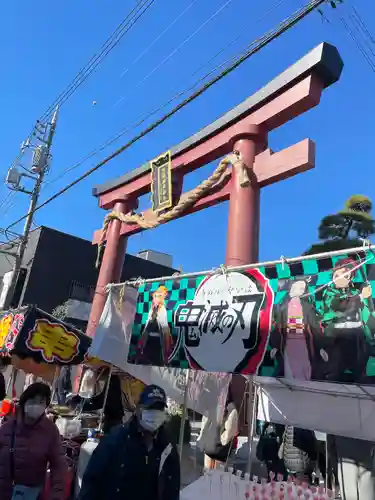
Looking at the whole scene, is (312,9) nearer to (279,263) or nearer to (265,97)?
(265,97)

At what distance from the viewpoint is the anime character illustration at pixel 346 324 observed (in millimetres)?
3725

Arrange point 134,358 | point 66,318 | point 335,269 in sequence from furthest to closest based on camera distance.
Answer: point 66,318 → point 134,358 → point 335,269

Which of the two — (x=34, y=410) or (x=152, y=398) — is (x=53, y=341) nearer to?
(x=34, y=410)

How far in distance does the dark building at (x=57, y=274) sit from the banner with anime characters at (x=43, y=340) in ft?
41.7

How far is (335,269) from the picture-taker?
13.7 ft

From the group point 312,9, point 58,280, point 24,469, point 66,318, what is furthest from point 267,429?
point 58,280

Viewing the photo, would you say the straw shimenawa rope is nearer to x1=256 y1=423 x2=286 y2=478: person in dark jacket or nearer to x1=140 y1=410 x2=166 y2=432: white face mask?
x1=256 y1=423 x2=286 y2=478: person in dark jacket

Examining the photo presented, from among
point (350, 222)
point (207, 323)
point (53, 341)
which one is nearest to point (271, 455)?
point (207, 323)

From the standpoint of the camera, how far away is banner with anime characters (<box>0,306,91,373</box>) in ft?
23.8

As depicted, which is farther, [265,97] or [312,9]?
[265,97]

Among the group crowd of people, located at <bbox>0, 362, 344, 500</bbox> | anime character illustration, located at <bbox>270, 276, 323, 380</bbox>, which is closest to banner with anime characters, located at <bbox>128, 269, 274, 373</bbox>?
anime character illustration, located at <bbox>270, 276, 323, 380</bbox>

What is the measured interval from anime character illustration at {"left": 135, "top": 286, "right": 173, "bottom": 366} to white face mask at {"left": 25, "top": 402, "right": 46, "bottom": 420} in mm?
2006

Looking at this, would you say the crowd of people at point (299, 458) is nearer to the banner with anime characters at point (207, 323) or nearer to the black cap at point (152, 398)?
the banner with anime characters at point (207, 323)

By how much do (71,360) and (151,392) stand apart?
193 inches
